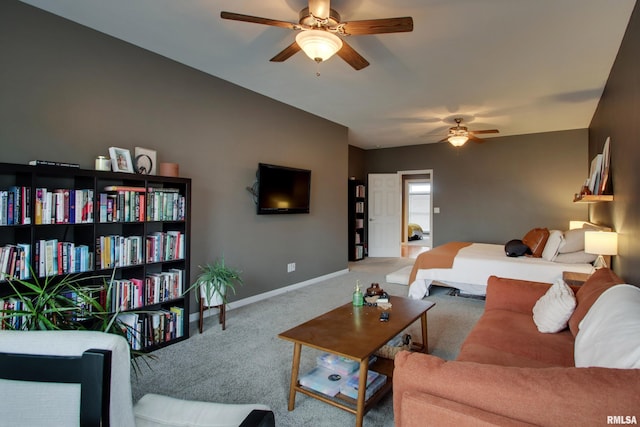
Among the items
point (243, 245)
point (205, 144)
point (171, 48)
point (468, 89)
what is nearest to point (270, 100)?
point (205, 144)

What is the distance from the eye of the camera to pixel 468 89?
Answer: 13.7 ft

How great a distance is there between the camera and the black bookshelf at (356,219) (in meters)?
7.83

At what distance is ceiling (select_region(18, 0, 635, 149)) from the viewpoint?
8.32ft

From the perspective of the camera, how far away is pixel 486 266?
4.25 meters

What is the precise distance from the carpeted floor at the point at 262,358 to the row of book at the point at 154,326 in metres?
0.11

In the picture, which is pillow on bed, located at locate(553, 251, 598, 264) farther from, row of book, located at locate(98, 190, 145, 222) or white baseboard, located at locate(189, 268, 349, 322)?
row of book, located at locate(98, 190, 145, 222)

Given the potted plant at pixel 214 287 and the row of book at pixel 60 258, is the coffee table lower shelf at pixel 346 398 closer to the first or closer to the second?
the potted plant at pixel 214 287

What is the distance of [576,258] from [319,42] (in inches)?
152

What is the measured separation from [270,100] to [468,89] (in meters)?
2.53

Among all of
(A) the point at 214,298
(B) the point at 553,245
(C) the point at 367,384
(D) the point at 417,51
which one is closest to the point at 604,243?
(B) the point at 553,245

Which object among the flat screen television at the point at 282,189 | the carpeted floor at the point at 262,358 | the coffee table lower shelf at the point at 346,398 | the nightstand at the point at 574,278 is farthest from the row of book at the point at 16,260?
the nightstand at the point at 574,278

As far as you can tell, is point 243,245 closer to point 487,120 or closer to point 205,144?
point 205,144

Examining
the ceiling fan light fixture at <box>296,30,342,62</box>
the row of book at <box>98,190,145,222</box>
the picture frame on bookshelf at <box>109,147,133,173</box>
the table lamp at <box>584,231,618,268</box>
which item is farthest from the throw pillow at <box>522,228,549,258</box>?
the picture frame on bookshelf at <box>109,147,133,173</box>

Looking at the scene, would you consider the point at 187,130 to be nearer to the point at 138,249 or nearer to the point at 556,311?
the point at 138,249
